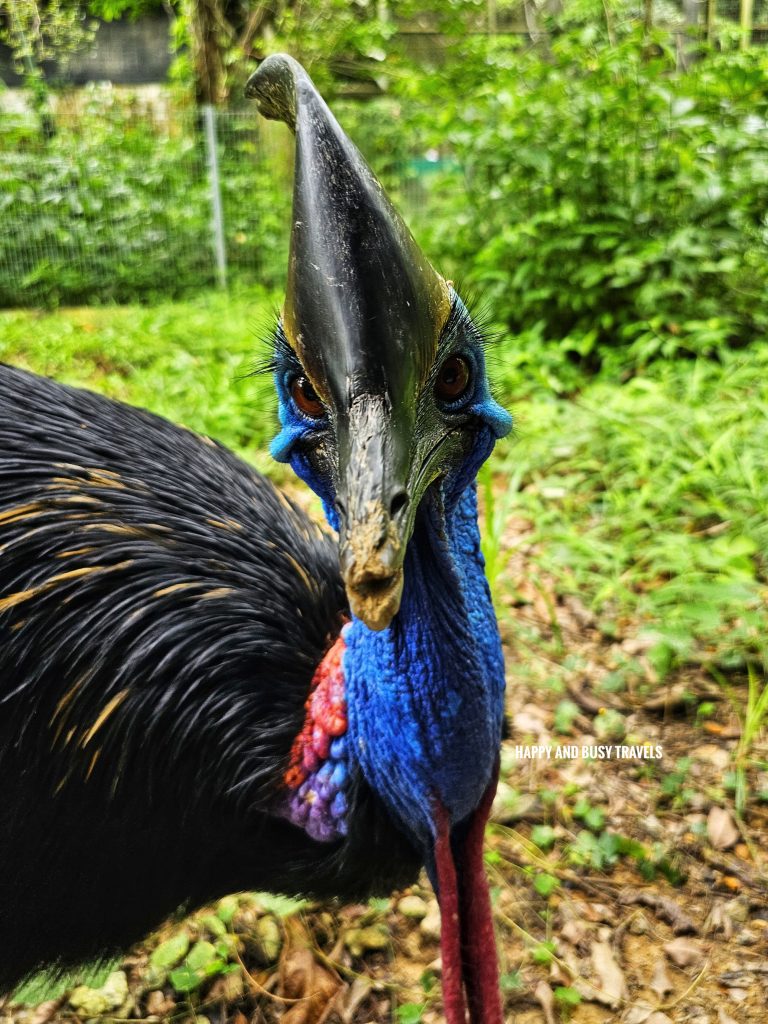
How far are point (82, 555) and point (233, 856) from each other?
55cm

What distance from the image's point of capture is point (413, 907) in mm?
1771

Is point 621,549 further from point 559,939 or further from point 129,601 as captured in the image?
point 129,601

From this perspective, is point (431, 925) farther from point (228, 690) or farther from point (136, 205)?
point (136, 205)

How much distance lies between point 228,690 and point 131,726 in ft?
0.52

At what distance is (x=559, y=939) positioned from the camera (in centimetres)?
166

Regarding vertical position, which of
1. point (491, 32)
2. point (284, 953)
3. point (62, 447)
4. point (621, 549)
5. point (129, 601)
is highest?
point (491, 32)

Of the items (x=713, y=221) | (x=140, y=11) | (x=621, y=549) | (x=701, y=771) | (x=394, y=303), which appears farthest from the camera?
(x=140, y=11)

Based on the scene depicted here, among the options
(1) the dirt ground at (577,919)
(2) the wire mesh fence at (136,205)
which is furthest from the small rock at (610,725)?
(2) the wire mesh fence at (136,205)

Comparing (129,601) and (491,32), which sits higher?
(491,32)

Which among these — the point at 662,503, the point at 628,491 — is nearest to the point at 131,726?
the point at 662,503

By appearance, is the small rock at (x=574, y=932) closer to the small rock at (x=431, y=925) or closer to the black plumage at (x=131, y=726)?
the small rock at (x=431, y=925)

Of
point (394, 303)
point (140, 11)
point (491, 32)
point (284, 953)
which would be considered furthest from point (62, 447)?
point (491, 32)

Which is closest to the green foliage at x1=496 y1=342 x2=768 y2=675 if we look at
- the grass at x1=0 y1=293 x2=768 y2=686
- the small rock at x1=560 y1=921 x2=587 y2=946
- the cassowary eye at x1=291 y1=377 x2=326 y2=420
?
the grass at x1=0 y1=293 x2=768 y2=686

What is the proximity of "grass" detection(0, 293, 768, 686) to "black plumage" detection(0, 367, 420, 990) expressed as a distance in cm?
35
